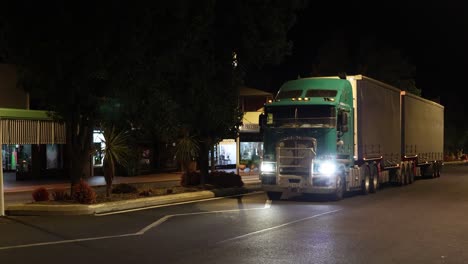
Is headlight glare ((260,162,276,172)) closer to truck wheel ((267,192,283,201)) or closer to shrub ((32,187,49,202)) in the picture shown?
truck wheel ((267,192,283,201))

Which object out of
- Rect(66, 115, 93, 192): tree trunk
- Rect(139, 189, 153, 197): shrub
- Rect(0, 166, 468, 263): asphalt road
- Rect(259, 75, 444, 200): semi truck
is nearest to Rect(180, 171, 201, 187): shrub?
Rect(139, 189, 153, 197): shrub

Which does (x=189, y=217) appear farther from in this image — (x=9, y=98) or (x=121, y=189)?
(x=9, y=98)

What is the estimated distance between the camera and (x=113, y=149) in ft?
58.2

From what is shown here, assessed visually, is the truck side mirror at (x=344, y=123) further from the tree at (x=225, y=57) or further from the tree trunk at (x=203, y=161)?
the tree trunk at (x=203, y=161)

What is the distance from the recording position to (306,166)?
18.6 meters

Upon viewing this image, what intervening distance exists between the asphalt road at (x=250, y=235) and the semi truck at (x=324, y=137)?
1140 millimetres

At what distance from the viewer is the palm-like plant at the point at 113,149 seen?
700 inches

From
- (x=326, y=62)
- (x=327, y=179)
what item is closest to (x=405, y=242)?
(x=327, y=179)

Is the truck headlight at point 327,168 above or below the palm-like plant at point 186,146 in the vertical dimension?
below

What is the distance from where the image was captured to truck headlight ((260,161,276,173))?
1909cm

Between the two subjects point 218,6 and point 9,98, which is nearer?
point 218,6

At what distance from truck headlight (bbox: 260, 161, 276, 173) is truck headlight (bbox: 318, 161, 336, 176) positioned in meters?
1.61

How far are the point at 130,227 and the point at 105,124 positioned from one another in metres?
5.87

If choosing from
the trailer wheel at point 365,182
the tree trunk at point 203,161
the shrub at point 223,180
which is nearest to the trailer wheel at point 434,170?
the trailer wheel at point 365,182
